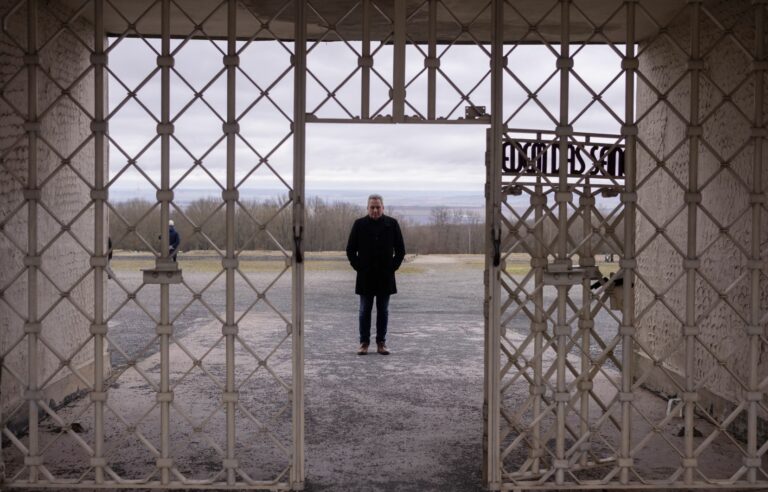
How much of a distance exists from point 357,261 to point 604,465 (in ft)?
12.0

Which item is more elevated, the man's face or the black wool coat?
the man's face

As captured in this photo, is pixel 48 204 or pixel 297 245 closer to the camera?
pixel 297 245

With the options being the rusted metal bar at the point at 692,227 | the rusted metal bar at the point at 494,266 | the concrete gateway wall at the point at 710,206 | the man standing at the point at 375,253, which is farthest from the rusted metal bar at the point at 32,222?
the man standing at the point at 375,253

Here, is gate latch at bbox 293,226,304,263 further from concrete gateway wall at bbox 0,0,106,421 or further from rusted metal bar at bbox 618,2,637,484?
rusted metal bar at bbox 618,2,637,484

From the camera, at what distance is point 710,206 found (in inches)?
204

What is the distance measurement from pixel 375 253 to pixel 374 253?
0.04ft

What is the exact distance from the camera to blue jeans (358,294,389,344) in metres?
7.27

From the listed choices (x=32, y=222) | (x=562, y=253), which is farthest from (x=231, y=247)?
(x=562, y=253)

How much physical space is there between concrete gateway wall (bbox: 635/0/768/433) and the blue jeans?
2.42 metres

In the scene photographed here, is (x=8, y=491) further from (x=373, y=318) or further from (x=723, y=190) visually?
(x=373, y=318)

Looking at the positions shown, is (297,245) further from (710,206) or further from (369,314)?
(369,314)

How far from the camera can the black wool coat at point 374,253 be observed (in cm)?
723

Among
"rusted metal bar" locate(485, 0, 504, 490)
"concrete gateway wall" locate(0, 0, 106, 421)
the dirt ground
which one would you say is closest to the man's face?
the dirt ground

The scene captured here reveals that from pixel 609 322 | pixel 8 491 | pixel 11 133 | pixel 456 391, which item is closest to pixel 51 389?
pixel 8 491
